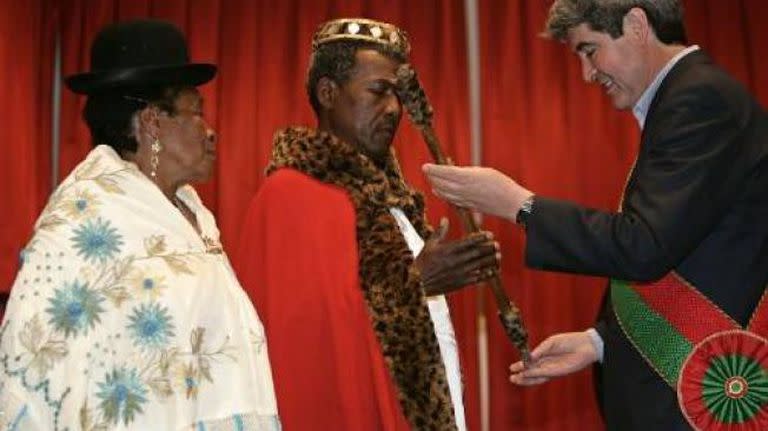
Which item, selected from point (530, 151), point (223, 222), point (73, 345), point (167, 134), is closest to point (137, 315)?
point (73, 345)

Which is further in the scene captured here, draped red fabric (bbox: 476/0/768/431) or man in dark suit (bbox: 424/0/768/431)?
draped red fabric (bbox: 476/0/768/431)

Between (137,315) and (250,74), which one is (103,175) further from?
(250,74)

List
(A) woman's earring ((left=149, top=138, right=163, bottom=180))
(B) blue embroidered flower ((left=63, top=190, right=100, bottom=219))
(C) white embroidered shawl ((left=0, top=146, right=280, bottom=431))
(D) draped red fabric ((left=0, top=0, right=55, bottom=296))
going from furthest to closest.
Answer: (D) draped red fabric ((left=0, top=0, right=55, bottom=296)), (A) woman's earring ((left=149, top=138, right=163, bottom=180)), (B) blue embroidered flower ((left=63, top=190, right=100, bottom=219)), (C) white embroidered shawl ((left=0, top=146, right=280, bottom=431))

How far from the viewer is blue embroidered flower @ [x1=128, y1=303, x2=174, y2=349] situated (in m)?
1.88

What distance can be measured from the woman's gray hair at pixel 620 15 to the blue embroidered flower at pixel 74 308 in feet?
3.79

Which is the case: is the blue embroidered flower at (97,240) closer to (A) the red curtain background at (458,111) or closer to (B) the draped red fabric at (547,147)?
(A) the red curtain background at (458,111)

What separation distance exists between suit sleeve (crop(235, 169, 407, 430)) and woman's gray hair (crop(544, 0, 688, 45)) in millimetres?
641

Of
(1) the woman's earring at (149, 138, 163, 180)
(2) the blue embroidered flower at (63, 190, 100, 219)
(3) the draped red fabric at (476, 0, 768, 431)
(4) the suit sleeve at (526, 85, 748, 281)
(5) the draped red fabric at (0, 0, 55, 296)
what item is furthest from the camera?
(3) the draped red fabric at (476, 0, 768, 431)

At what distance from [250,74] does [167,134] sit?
1.94m

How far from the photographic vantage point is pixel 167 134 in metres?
2.15

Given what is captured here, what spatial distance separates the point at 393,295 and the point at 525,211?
13.0 inches

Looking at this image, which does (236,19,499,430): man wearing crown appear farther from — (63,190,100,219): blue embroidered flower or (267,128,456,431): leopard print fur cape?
(63,190,100,219): blue embroidered flower

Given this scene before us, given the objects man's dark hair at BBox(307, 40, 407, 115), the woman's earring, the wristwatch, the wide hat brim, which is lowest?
the wristwatch

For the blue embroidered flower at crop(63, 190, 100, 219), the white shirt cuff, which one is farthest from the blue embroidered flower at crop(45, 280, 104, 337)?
the white shirt cuff
